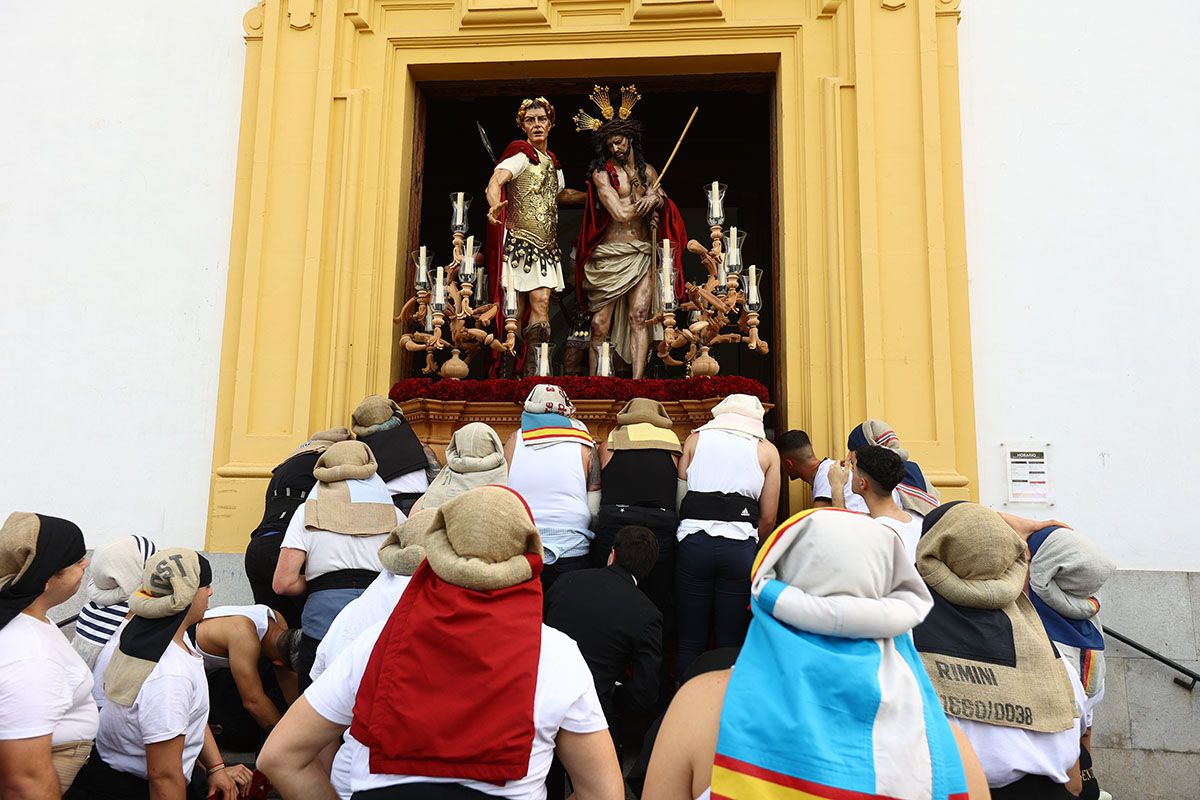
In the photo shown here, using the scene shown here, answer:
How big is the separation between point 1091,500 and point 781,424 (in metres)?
1.97

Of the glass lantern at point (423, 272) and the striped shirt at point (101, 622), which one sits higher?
the glass lantern at point (423, 272)

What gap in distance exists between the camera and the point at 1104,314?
6273 mm

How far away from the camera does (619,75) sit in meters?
7.57

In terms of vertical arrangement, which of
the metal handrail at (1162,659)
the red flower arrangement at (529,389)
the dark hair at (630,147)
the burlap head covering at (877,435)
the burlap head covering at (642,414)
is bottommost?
the metal handrail at (1162,659)

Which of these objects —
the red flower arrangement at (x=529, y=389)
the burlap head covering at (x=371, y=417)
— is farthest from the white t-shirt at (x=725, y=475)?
the burlap head covering at (x=371, y=417)

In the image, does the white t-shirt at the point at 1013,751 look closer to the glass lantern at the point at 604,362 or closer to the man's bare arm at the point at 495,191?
the glass lantern at the point at 604,362

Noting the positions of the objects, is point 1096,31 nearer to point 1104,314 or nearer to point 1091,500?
point 1104,314

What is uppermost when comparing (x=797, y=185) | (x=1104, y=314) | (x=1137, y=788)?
(x=797, y=185)

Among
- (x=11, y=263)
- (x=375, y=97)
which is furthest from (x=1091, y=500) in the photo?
(x=11, y=263)

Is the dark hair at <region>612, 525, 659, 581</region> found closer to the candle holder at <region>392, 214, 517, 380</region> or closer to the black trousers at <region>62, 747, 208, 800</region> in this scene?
the black trousers at <region>62, 747, 208, 800</region>

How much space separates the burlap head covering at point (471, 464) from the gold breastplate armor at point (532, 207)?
340cm

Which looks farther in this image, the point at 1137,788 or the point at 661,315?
the point at 661,315

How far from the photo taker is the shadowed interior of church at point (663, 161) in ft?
31.9

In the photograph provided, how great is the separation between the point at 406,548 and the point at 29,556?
1.17 m
